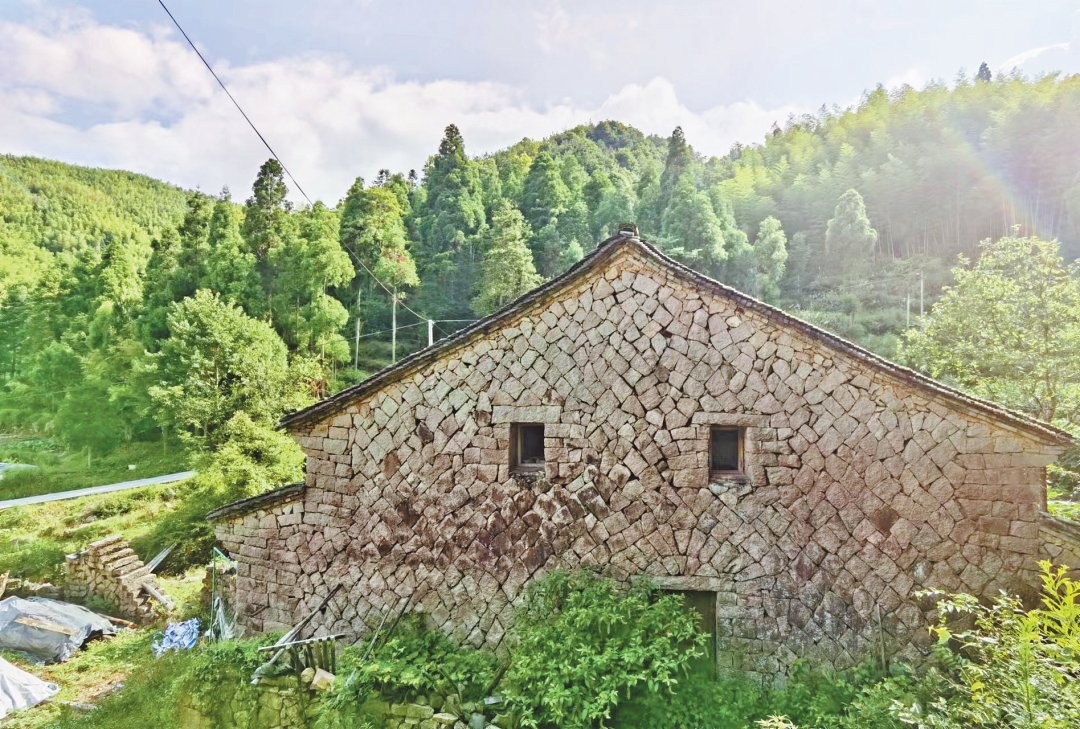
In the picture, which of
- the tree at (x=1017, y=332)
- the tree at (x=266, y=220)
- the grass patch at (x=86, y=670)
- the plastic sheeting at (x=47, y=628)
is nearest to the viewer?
the grass patch at (x=86, y=670)

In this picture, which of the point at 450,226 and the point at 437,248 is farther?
the point at 437,248

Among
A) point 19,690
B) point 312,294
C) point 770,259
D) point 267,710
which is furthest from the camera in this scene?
point 770,259

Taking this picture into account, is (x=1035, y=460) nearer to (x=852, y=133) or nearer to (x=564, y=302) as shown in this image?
(x=564, y=302)

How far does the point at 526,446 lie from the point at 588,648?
2.40 meters

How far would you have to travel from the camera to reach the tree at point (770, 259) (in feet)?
130

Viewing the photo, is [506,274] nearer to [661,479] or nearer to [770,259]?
[770,259]

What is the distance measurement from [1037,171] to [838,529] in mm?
61169

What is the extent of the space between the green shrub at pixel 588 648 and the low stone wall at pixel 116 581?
38.3ft

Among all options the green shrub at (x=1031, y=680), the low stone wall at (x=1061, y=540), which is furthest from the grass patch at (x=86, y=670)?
the low stone wall at (x=1061, y=540)

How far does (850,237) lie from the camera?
43.8 meters

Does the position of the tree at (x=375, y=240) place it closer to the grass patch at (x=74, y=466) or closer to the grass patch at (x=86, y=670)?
the grass patch at (x=74, y=466)

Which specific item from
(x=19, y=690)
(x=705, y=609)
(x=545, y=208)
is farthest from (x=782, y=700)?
(x=545, y=208)

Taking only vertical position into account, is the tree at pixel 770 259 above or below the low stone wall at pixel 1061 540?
above

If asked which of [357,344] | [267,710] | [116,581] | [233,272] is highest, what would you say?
[233,272]
